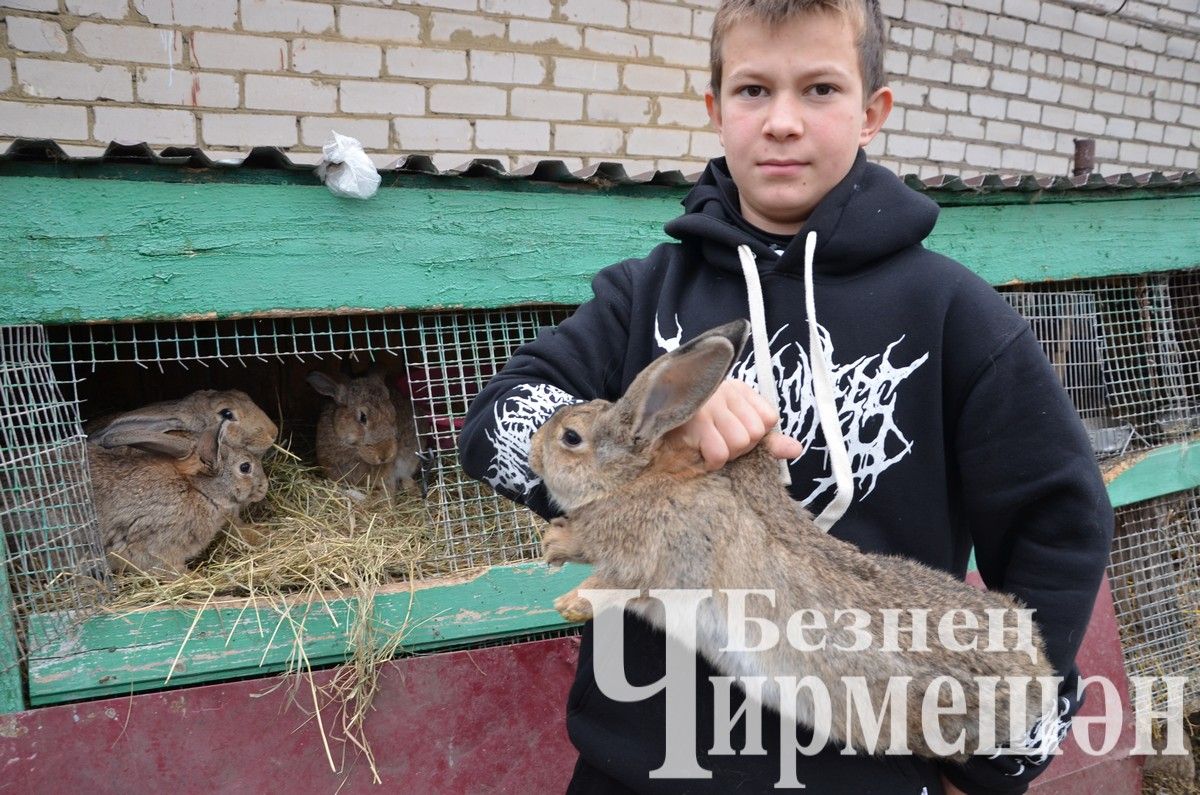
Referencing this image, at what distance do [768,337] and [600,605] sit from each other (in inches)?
24.9

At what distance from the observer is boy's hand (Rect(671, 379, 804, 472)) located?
1.50 m

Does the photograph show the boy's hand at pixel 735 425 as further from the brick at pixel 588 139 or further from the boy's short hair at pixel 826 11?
the brick at pixel 588 139

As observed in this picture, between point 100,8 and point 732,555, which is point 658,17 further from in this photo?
point 732,555

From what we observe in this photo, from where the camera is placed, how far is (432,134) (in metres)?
5.34

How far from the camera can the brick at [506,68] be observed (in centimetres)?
540

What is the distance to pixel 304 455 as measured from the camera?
4133mm

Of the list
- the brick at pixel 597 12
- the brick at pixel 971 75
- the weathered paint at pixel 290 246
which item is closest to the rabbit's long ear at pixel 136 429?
the weathered paint at pixel 290 246

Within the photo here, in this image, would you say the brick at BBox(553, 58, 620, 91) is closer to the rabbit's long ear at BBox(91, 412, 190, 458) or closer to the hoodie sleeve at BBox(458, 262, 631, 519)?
the rabbit's long ear at BBox(91, 412, 190, 458)

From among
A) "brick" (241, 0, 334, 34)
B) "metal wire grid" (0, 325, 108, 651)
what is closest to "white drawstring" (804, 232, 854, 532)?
"metal wire grid" (0, 325, 108, 651)

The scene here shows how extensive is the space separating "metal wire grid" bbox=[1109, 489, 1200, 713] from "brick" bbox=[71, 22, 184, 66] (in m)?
5.53

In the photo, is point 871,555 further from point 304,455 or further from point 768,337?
point 304,455

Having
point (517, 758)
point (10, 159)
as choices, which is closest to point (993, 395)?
point (517, 758)

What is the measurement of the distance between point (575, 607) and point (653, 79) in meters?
5.13

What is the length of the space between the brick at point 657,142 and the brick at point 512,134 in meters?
0.67
